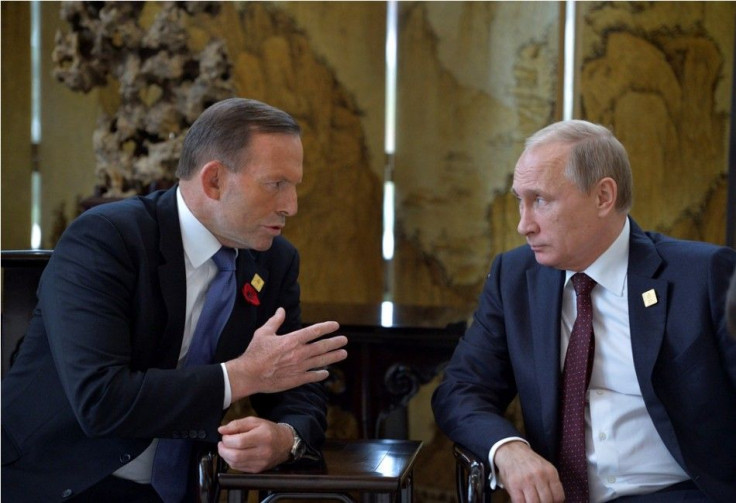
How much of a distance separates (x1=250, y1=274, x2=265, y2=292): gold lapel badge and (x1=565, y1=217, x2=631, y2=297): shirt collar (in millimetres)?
936

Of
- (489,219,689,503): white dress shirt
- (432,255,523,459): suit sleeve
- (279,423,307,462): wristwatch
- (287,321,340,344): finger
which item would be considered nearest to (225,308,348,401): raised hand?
(287,321,340,344): finger

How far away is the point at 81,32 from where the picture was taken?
452cm

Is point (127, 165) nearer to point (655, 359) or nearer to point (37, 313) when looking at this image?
point (37, 313)

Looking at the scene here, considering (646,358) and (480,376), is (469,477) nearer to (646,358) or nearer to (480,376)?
(480,376)

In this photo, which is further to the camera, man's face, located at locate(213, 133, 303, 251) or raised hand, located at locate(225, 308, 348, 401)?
man's face, located at locate(213, 133, 303, 251)

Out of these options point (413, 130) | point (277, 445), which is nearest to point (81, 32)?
point (413, 130)

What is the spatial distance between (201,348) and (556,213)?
1122mm

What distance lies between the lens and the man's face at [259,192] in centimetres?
290

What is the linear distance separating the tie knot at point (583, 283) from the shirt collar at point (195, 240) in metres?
1.09

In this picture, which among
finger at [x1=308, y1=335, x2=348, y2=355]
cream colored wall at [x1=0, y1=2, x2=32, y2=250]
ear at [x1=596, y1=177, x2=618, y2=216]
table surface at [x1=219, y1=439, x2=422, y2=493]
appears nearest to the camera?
table surface at [x1=219, y1=439, x2=422, y2=493]

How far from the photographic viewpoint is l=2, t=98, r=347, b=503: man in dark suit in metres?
2.62

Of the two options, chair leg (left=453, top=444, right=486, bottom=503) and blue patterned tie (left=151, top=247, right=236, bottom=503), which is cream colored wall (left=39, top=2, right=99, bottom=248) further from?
chair leg (left=453, top=444, right=486, bottom=503)

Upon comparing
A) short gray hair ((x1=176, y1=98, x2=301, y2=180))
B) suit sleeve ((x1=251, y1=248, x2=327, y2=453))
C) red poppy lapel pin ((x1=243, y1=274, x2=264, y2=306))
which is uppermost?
short gray hair ((x1=176, y1=98, x2=301, y2=180))

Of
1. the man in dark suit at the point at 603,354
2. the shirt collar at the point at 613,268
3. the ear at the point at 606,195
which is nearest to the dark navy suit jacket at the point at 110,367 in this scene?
the man in dark suit at the point at 603,354
